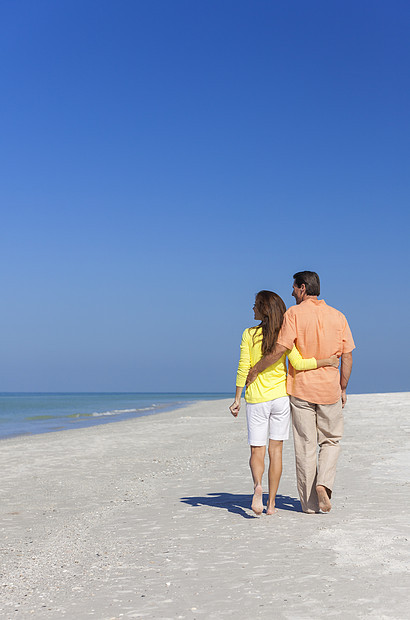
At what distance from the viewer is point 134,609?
350 centimetres

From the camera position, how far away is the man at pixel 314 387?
5.71m

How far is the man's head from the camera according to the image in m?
5.89

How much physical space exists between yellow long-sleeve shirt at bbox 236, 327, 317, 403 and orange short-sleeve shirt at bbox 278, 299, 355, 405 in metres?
0.07

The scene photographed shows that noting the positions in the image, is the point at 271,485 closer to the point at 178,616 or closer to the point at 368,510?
the point at 368,510

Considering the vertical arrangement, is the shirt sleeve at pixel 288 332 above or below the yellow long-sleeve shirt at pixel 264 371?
above

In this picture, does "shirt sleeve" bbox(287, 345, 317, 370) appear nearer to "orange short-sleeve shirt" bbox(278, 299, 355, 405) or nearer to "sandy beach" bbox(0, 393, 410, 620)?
"orange short-sleeve shirt" bbox(278, 299, 355, 405)

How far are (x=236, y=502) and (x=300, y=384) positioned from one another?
5.17ft

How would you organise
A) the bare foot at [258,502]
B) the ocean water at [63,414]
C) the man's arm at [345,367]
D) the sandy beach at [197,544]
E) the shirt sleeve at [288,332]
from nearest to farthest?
the sandy beach at [197,544] → the bare foot at [258,502] → the shirt sleeve at [288,332] → the man's arm at [345,367] → the ocean water at [63,414]

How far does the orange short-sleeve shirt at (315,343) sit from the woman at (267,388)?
0.07 m

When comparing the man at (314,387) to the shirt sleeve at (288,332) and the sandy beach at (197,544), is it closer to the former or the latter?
the shirt sleeve at (288,332)

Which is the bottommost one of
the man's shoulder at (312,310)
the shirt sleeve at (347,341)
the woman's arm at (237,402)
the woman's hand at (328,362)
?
the woman's arm at (237,402)

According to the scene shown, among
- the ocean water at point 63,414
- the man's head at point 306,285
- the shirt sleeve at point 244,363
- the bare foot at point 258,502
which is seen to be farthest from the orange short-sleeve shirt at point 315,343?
the ocean water at point 63,414

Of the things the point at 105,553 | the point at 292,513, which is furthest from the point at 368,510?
the point at 105,553

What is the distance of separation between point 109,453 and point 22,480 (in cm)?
298
